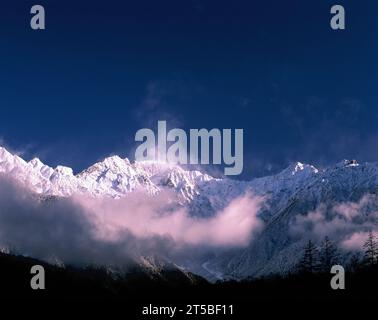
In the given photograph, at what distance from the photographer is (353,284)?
126062 mm
